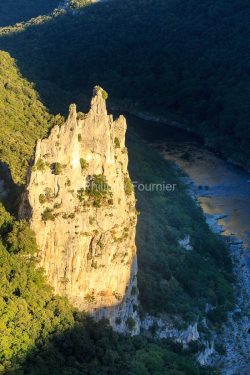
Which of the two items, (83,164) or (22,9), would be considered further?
(22,9)

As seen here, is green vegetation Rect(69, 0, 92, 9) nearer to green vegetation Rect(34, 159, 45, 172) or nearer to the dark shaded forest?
the dark shaded forest

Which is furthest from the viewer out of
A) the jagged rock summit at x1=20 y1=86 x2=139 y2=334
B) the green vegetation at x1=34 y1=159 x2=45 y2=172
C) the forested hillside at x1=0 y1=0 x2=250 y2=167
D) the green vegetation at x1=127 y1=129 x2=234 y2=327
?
the forested hillside at x1=0 y1=0 x2=250 y2=167

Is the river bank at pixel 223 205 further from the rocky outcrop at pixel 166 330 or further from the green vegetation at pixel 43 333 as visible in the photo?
the green vegetation at pixel 43 333

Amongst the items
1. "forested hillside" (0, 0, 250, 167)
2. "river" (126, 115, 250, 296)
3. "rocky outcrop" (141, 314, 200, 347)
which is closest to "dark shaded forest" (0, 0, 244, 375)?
"forested hillside" (0, 0, 250, 167)

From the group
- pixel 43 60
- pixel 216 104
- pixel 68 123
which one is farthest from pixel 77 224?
pixel 43 60

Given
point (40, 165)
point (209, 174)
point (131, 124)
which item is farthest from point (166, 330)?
point (131, 124)

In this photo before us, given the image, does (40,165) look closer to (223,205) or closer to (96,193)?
(96,193)

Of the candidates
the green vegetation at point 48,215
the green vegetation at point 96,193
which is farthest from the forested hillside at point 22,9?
the green vegetation at point 48,215
